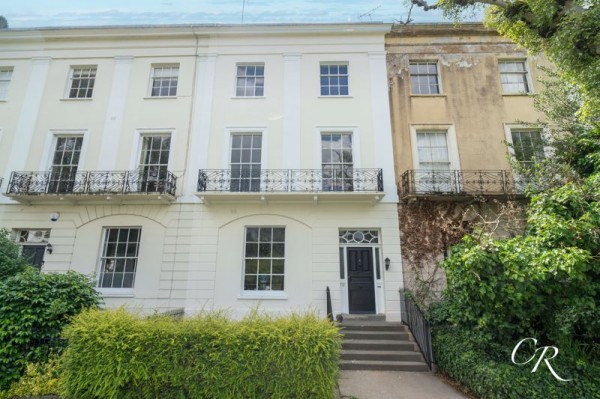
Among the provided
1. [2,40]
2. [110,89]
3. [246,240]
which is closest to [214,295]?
[246,240]

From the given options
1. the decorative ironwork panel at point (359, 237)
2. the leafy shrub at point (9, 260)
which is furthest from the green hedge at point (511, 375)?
the leafy shrub at point (9, 260)

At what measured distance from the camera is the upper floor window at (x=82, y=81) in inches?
466

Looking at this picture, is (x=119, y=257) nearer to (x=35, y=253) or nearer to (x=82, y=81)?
(x=35, y=253)

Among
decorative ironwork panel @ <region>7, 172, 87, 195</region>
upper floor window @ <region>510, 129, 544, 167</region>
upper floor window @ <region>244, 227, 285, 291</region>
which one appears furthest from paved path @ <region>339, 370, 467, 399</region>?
decorative ironwork panel @ <region>7, 172, 87, 195</region>

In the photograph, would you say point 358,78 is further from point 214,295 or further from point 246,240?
point 214,295

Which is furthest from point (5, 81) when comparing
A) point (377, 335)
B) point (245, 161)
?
point (377, 335)

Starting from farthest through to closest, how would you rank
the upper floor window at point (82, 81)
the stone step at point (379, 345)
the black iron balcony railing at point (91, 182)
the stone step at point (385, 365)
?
the upper floor window at point (82, 81) < the black iron balcony railing at point (91, 182) < the stone step at point (379, 345) < the stone step at point (385, 365)

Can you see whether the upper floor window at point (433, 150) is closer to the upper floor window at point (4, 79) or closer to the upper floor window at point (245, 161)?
the upper floor window at point (245, 161)

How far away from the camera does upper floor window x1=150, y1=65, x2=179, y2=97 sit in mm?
11727

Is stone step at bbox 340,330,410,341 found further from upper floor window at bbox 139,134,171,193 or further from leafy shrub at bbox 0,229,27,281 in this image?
leafy shrub at bbox 0,229,27,281

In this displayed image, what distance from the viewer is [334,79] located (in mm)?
11750

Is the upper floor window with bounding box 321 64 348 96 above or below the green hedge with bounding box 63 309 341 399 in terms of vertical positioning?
above

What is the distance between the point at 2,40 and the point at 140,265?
11.0 m

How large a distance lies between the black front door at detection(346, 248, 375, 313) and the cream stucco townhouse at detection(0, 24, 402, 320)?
3 centimetres
